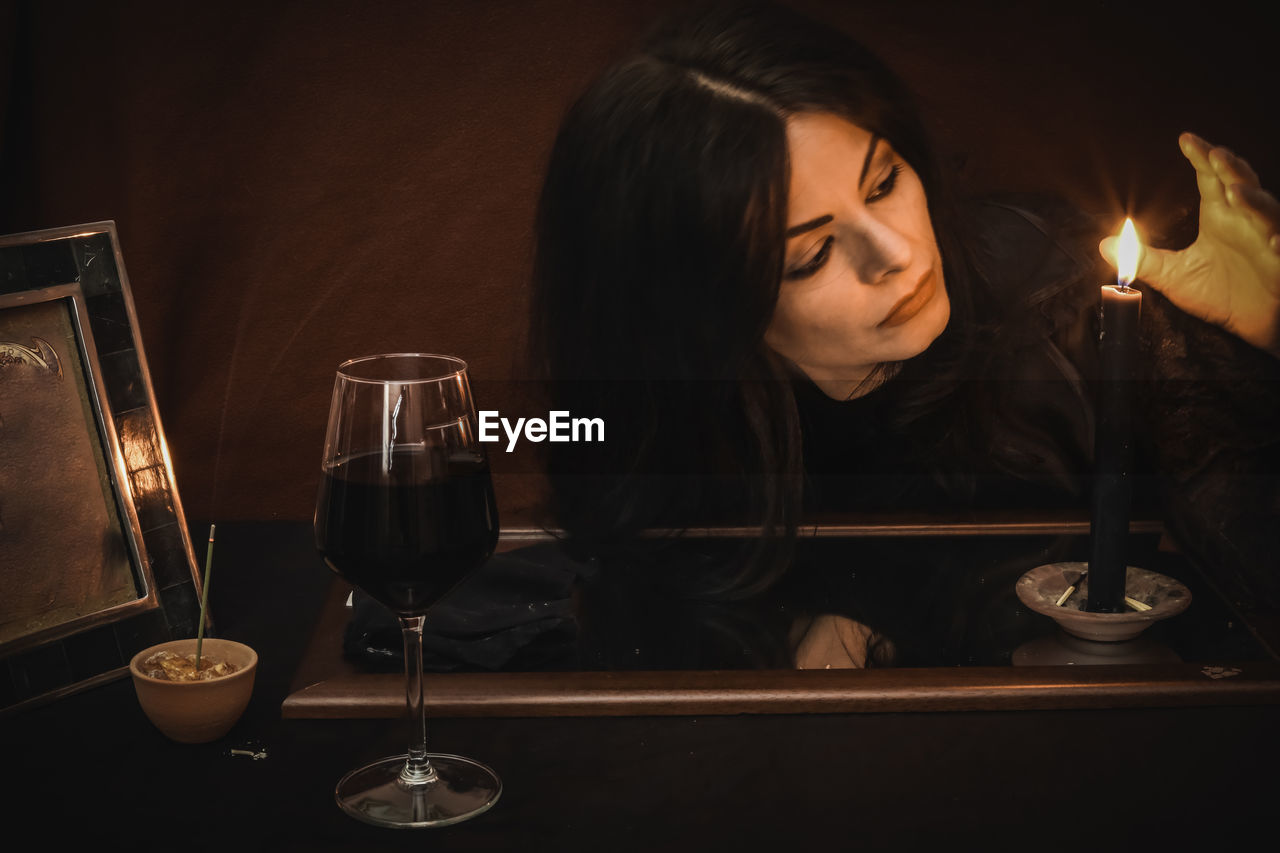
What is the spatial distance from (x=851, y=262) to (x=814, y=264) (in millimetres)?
33

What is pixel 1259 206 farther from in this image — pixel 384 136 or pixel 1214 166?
pixel 384 136

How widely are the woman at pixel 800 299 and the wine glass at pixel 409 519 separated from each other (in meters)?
0.35

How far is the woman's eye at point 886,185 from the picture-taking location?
3.64 ft

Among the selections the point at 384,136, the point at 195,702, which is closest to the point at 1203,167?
the point at 384,136

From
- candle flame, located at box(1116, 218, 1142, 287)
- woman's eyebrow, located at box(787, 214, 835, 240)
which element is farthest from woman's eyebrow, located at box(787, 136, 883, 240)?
candle flame, located at box(1116, 218, 1142, 287)

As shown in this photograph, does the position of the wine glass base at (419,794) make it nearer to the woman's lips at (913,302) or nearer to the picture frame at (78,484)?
the picture frame at (78,484)

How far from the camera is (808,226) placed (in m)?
1.09

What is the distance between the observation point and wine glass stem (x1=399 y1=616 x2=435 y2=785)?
82 centimetres

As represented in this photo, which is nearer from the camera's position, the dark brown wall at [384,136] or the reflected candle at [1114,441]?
the reflected candle at [1114,441]

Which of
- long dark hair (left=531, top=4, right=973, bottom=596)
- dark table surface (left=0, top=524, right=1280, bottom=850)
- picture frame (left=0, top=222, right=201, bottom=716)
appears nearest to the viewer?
dark table surface (left=0, top=524, right=1280, bottom=850)

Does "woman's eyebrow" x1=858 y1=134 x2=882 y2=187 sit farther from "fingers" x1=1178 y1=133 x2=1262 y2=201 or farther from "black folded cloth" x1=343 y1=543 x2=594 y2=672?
"black folded cloth" x1=343 y1=543 x2=594 y2=672

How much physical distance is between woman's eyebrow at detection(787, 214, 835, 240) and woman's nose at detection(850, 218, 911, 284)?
0.03 meters

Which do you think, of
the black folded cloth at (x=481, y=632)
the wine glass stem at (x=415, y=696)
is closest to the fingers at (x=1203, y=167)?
the black folded cloth at (x=481, y=632)

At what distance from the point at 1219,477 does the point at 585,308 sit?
63 cm
